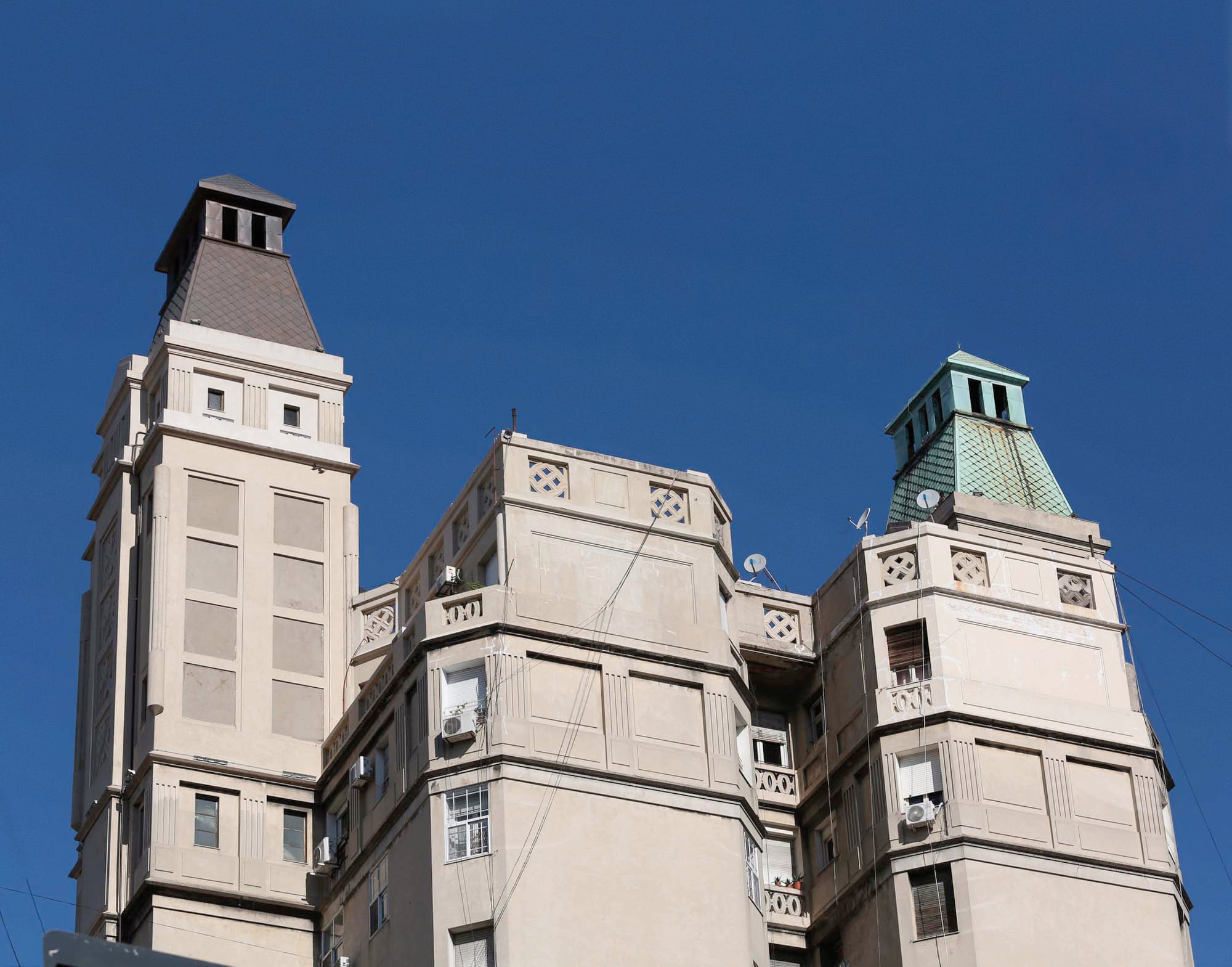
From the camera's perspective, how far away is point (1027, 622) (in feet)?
173

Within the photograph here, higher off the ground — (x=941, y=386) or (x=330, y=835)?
(x=941, y=386)

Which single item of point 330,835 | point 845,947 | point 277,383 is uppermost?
point 277,383

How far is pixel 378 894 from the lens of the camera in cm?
4934

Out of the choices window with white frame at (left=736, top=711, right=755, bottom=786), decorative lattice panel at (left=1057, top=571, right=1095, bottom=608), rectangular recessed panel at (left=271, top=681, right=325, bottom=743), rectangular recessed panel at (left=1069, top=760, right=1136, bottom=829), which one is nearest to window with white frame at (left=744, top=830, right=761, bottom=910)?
window with white frame at (left=736, top=711, right=755, bottom=786)

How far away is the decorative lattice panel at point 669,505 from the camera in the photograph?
51.9m

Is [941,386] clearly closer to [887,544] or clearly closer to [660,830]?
[887,544]

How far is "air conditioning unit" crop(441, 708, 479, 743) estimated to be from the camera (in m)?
47.8

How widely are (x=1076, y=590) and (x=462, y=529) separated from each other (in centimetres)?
1359

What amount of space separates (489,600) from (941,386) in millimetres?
23461

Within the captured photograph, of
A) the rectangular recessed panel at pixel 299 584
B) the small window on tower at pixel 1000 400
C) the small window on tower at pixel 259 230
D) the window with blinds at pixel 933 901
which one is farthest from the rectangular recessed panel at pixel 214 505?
the small window on tower at pixel 1000 400

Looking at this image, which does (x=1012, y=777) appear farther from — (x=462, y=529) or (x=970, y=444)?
(x=970, y=444)

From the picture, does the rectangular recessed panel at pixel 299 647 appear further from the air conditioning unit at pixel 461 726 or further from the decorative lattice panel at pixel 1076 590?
the decorative lattice panel at pixel 1076 590

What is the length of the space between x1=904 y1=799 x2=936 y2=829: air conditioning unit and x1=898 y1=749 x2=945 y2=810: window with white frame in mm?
532

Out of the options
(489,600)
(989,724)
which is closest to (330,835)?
(489,600)
